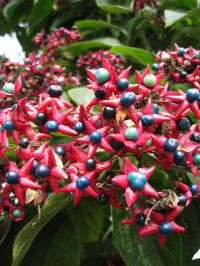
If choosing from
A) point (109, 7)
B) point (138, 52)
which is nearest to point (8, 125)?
point (138, 52)

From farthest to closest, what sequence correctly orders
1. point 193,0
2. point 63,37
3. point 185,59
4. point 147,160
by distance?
point 63,37
point 193,0
point 185,59
point 147,160

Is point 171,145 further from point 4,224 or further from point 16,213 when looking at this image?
point 4,224

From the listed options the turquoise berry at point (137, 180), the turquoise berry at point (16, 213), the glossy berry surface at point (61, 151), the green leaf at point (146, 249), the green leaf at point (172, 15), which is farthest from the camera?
the green leaf at point (172, 15)

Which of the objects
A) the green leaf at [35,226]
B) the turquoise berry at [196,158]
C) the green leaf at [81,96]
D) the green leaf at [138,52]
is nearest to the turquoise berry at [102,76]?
the turquoise berry at [196,158]

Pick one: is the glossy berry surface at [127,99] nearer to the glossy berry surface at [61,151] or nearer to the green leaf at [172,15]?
the glossy berry surface at [61,151]

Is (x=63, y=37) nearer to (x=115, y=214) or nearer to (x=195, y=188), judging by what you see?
(x=115, y=214)

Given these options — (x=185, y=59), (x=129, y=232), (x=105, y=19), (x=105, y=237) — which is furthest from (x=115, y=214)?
(x=105, y=19)
